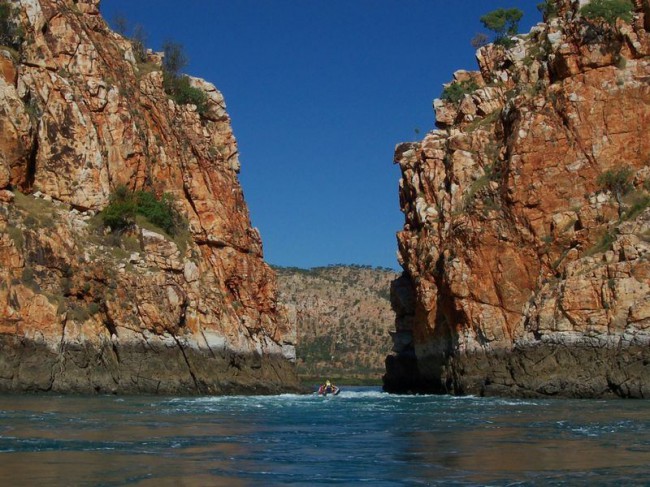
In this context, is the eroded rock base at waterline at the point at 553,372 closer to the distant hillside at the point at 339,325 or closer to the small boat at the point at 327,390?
the small boat at the point at 327,390

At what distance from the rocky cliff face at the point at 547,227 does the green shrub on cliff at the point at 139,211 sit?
68.2 feet

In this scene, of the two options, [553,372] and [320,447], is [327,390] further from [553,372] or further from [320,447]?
[320,447]

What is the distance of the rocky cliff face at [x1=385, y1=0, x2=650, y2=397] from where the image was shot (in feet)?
178

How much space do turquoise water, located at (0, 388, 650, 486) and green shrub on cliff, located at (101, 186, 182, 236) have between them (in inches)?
1177

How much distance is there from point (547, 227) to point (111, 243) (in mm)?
31644

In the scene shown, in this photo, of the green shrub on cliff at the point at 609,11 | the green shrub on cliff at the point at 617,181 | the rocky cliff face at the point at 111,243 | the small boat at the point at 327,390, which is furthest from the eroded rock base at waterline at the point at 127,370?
the green shrub on cliff at the point at 609,11

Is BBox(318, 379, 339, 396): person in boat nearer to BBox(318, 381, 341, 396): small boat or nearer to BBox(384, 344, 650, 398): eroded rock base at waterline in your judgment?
BBox(318, 381, 341, 396): small boat

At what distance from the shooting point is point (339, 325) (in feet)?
569

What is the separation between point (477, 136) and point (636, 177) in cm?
1515

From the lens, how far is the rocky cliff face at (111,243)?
57.7 metres

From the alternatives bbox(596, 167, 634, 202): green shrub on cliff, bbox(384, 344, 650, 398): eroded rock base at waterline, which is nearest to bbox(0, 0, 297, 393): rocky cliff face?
bbox(384, 344, 650, 398): eroded rock base at waterline

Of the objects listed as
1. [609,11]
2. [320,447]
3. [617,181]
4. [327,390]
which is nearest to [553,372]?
[617,181]

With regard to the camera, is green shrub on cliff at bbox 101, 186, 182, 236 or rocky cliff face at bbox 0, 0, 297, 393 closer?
rocky cliff face at bbox 0, 0, 297, 393

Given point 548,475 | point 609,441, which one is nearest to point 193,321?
point 609,441
